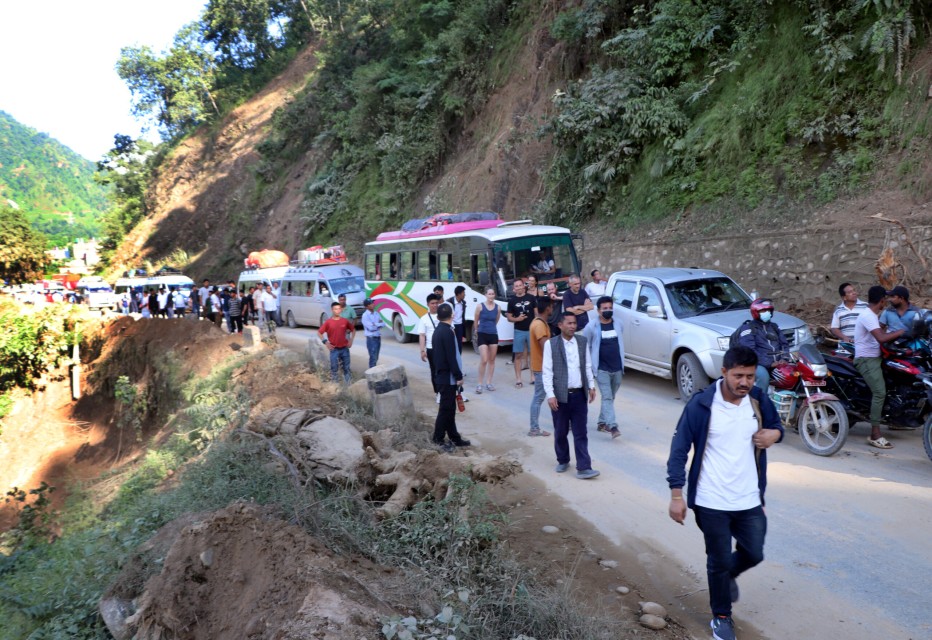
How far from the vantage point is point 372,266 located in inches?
774

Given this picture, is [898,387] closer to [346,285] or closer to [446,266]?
[446,266]

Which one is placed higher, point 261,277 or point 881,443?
point 261,277

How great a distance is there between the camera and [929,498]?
6.30 meters

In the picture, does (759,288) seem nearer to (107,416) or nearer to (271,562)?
(271,562)

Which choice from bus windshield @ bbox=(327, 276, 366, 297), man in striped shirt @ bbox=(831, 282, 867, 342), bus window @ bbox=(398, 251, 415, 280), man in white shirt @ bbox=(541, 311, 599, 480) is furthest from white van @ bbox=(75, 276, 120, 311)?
man in striped shirt @ bbox=(831, 282, 867, 342)

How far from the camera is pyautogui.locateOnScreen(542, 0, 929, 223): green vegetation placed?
14.5 metres

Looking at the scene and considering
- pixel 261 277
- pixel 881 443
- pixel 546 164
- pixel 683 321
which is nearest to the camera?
pixel 881 443

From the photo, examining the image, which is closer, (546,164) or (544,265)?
(544,265)

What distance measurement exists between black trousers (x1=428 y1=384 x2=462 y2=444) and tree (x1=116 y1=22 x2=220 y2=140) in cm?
5718

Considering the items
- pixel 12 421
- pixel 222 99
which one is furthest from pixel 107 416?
pixel 222 99

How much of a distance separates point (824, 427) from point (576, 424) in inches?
117

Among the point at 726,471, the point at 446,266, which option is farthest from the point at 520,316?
the point at 726,471

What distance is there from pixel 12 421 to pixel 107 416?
4084 millimetres

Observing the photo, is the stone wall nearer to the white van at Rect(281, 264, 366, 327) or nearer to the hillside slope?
the hillside slope
